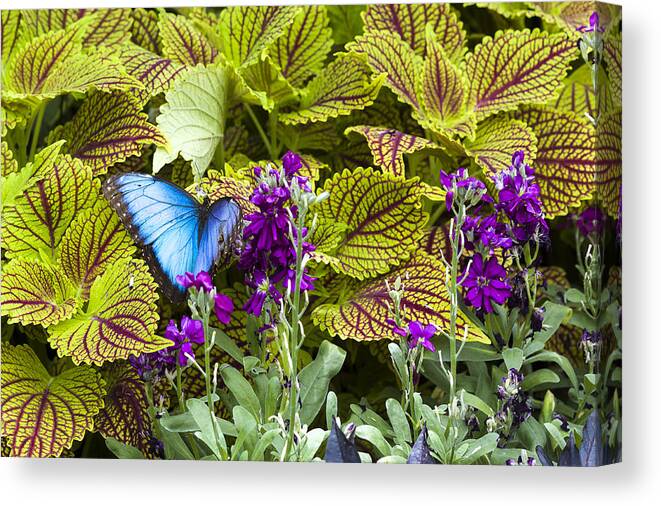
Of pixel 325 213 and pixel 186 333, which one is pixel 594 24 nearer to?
pixel 325 213

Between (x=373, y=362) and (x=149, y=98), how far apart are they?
1.49 feet

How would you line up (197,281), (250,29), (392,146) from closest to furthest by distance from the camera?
(197,281)
(392,146)
(250,29)

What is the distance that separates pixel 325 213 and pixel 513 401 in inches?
12.9

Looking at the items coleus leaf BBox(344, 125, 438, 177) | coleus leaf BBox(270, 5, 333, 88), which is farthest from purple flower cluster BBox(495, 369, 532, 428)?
coleus leaf BBox(270, 5, 333, 88)

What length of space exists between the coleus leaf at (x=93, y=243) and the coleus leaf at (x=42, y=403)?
0.36ft

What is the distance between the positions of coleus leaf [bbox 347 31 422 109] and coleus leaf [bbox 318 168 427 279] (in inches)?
4.5

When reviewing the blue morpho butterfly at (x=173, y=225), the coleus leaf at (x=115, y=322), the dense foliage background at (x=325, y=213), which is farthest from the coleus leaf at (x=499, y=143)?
the coleus leaf at (x=115, y=322)

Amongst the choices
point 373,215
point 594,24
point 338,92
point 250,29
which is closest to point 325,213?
point 373,215

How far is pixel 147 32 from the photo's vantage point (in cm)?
124

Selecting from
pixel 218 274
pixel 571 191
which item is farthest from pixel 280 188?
pixel 571 191

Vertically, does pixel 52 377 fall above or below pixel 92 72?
below

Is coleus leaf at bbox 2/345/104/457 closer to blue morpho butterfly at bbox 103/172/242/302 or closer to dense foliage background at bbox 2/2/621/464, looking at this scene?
dense foliage background at bbox 2/2/621/464

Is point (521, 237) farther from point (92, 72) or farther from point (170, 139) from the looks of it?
point (92, 72)

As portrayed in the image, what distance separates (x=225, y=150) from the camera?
4.08 ft
